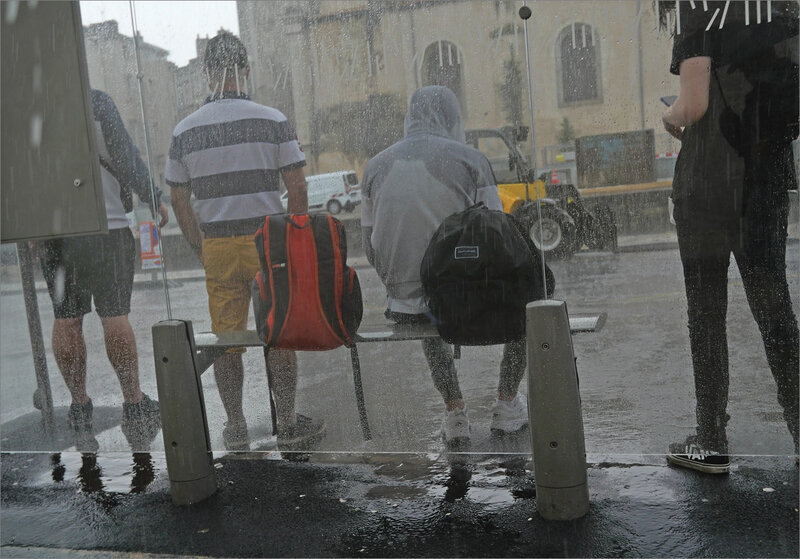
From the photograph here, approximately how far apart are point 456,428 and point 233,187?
1517mm

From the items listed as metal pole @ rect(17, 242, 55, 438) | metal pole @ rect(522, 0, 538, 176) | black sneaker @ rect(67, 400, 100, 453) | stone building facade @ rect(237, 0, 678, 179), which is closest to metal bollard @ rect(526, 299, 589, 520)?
metal pole @ rect(522, 0, 538, 176)

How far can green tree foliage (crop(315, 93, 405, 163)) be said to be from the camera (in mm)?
3750

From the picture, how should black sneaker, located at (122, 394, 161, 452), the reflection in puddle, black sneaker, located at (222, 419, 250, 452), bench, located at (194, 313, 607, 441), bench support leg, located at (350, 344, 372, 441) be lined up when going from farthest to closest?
black sneaker, located at (122, 394, 161, 452) → black sneaker, located at (222, 419, 250, 452) → the reflection in puddle → bench support leg, located at (350, 344, 372, 441) → bench, located at (194, 313, 607, 441)

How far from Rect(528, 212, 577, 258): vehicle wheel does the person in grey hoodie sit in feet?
0.64

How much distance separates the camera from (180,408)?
145 inches

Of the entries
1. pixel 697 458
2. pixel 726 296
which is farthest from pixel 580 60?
pixel 697 458

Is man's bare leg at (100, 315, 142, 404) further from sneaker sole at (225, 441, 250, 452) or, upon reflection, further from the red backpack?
the red backpack

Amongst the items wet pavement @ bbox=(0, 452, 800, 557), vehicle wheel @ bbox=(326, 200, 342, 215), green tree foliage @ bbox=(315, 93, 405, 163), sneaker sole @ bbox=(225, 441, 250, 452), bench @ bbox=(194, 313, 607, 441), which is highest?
green tree foliage @ bbox=(315, 93, 405, 163)

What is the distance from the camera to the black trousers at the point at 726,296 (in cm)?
330

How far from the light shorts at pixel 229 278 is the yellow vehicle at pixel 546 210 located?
4.01ft

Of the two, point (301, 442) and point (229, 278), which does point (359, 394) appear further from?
point (229, 278)

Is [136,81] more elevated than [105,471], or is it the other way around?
[136,81]

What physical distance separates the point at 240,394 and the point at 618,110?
87.2 inches

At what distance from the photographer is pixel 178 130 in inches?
156
